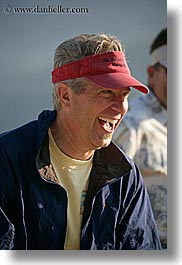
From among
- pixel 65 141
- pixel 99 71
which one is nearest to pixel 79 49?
pixel 99 71

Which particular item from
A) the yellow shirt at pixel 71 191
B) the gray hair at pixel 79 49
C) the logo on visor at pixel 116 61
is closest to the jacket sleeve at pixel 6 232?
the yellow shirt at pixel 71 191

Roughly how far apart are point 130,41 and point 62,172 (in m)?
0.62

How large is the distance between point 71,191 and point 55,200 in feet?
0.26

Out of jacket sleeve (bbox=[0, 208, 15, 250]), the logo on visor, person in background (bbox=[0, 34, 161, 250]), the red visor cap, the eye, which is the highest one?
the logo on visor

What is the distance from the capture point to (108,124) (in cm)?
302

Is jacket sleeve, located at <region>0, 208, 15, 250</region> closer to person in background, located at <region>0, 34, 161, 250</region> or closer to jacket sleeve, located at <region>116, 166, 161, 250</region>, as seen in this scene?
person in background, located at <region>0, 34, 161, 250</region>

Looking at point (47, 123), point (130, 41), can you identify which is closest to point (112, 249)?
point (47, 123)

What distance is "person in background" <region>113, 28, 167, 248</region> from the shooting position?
3.10m

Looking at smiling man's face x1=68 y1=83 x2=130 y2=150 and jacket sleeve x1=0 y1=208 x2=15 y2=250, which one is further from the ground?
smiling man's face x1=68 y1=83 x2=130 y2=150

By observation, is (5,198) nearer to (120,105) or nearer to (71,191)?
(71,191)

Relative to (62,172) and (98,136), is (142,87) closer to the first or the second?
(98,136)

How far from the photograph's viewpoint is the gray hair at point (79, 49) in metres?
2.98

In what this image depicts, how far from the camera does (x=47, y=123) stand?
3.04m

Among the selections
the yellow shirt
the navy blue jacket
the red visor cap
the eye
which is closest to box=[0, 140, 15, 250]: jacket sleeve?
the navy blue jacket
